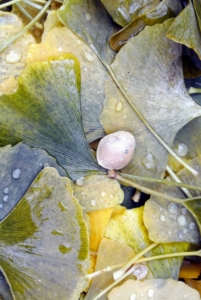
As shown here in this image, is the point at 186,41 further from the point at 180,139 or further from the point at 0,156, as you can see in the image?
the point at 0,156

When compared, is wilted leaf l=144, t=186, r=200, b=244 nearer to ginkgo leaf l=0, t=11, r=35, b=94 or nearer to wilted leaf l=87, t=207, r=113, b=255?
wilted leaf l=87, t=207, r=113, b=255

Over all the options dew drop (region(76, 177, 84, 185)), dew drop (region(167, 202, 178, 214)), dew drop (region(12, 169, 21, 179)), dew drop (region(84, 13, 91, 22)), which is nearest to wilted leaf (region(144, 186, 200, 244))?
dew drop (region(167, 202, 178, 214))

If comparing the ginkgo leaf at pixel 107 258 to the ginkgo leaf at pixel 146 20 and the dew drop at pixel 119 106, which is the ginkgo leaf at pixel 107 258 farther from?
the ginkgo leaf at pixel 146 20

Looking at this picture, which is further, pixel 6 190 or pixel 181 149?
pixel 181 149

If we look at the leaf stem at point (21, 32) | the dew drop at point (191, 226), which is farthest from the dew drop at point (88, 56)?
the dew drop at point (191, 226)

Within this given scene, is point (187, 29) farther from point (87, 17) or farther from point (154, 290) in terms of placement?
point (154, 290)

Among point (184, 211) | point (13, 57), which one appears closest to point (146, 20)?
point (13, 57)

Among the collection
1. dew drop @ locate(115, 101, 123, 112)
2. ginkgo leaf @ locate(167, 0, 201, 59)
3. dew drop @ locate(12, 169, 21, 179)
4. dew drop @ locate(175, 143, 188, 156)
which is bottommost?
dew drop @ locate(175, 143, 188, 156)

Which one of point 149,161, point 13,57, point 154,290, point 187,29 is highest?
point 13,57
